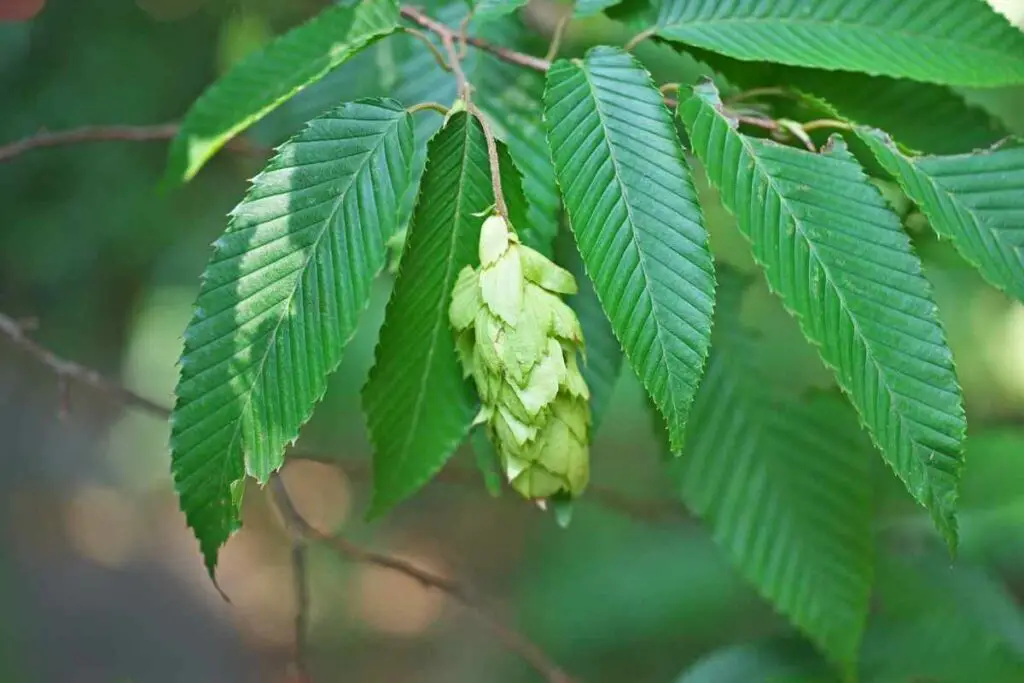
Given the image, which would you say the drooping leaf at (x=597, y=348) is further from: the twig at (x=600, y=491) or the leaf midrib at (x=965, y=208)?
the twig at (x=600, y=491)

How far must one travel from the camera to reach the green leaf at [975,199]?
0.92m

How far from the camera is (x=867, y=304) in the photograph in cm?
85

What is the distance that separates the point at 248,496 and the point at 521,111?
107 inches

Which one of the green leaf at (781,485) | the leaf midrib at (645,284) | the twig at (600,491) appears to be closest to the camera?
the leaf midrib at (645,284)

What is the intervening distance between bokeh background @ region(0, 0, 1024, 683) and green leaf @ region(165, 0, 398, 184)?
0.34m

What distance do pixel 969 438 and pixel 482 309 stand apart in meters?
1.45

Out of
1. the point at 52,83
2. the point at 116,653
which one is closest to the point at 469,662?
the point at 116,653

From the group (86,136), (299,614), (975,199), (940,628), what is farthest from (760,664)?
(86,136)

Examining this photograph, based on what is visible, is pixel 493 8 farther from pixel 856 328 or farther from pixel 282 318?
pixel 856 328

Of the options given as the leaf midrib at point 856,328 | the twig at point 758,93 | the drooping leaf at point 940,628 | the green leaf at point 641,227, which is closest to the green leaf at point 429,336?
the green leaf at point 641,227

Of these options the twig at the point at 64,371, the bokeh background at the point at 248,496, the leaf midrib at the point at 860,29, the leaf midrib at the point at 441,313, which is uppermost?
the leaf midrib at the point at 860,29

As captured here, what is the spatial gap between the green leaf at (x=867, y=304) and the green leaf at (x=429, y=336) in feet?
0.90

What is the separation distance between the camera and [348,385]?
2.78m

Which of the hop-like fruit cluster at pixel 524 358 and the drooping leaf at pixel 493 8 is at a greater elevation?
the drooping leaf at pixel 493 8
